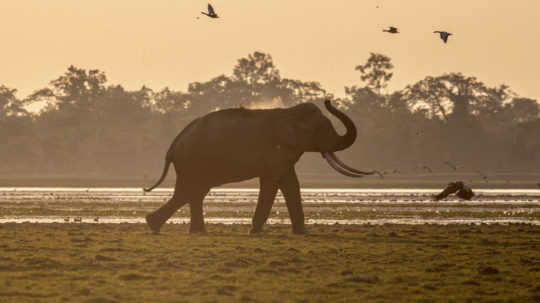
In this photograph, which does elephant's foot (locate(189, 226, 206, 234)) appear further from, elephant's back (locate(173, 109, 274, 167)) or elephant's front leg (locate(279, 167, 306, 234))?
elephant's front leg (locate(279, 167, 306, 234))

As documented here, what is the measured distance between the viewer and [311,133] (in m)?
29.9

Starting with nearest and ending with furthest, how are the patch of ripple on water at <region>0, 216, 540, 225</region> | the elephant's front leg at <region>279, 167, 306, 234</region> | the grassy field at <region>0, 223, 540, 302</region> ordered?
1. the grassy field at <region>0, 223, 540, 302</region>
2. the elephant's front leg at <region>279, 167, 306, 234</region>
3. the patch of ripple on water at <region>0, 216, 540, 225</region>

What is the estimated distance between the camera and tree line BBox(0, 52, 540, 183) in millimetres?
136500

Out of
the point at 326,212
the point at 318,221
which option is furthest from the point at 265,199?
the point at 326,212

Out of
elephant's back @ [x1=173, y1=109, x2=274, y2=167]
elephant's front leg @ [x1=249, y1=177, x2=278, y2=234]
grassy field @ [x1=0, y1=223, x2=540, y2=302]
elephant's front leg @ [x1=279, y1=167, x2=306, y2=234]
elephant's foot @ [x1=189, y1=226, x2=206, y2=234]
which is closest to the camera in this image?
grassy field @ [x1=0, y1=223, x2=540, y2=302]

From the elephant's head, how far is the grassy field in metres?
2.13

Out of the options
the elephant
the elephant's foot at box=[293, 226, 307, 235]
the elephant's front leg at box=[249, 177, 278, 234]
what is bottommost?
the elephant's foot at box=[293, 226, 307, 235]

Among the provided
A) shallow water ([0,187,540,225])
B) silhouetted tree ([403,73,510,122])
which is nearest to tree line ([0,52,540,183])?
silhouetted tree ([403,73,510,122])

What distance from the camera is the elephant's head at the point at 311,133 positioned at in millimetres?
29641

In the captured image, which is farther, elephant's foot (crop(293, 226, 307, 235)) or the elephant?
the elephant

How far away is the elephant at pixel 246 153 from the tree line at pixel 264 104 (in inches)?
3910

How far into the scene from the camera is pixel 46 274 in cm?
1928

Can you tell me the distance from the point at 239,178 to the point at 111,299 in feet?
43.5

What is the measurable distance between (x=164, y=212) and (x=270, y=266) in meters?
9.05
